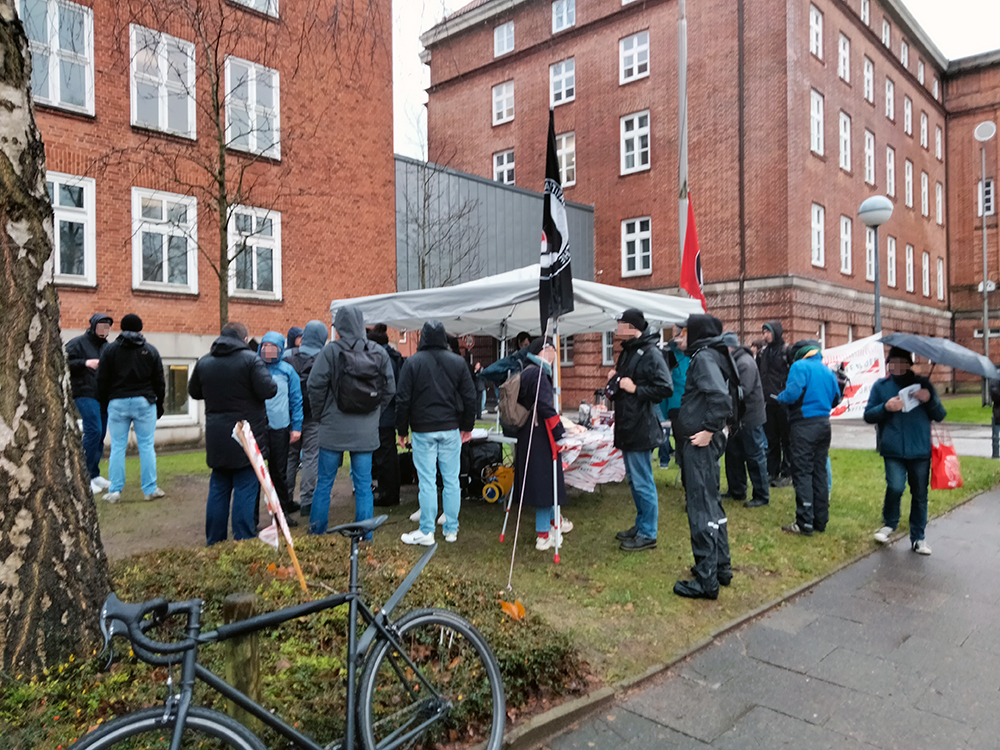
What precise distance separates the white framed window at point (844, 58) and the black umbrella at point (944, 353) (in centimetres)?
2237

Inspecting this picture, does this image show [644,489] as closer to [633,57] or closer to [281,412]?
[281,412]

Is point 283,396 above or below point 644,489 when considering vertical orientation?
above

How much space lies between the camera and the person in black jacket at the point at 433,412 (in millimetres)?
6250

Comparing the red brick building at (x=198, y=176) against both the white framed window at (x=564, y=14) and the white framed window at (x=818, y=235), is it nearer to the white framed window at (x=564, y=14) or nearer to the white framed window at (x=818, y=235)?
the white framed window at (x=564, y=14)

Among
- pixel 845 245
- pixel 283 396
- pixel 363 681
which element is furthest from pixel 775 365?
pixel 845 245

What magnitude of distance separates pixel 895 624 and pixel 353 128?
601 inches

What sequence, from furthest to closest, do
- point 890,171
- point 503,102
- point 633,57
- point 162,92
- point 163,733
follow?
Answer: 1. point 890,171
2. point 503,102
3. point 633,57
4. point 162,92
5. point 163,733

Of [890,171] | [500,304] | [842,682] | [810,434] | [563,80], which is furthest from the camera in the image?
[890,171]

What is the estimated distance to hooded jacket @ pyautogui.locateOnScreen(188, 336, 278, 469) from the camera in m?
5.68

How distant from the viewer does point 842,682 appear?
3775 millimetres

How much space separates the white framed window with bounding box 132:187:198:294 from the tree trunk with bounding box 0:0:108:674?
34.9 ft

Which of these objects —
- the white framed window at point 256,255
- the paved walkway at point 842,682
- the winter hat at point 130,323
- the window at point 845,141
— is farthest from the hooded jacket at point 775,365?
the window at point 845,141

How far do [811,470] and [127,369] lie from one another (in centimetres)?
711

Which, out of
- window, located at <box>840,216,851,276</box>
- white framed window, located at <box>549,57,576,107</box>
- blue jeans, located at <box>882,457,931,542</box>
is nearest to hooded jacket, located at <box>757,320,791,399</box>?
blue jeans, located at <box>882,457,931,542</box>
